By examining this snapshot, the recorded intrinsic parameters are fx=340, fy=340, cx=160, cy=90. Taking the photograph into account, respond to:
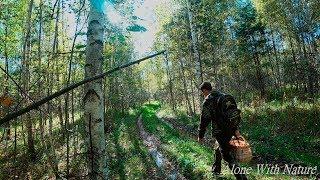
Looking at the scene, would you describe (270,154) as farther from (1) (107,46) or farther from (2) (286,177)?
(1) (107,46)

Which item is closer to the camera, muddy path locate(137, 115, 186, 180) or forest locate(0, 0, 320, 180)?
forest locate(0, 0, 320, 180)

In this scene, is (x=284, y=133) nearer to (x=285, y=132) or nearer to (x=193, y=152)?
(x=285, y=132)

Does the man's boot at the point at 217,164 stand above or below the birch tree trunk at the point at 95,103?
below

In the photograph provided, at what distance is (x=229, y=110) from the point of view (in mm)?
6398

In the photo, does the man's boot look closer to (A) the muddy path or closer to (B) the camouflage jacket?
(B) the camouflage jacket

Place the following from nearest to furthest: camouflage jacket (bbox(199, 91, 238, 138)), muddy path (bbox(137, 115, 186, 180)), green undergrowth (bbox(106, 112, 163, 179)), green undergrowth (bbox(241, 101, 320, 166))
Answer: camouflage jacket (bbox(199, 91, 238, 138)) → muddy path (bbox(137, 115, 186, 180)) → green undergrowth (bbox(106, 112, 163, 179)) → green undergrowth (bbox(241, 101, 320, 166))

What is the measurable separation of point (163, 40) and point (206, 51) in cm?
716

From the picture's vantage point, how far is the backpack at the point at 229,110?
6.35 m

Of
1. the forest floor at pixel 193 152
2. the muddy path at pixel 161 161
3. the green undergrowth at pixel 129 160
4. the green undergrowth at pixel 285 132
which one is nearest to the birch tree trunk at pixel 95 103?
the forest floor at pixel 193 152

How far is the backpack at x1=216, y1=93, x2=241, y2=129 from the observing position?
6.35m

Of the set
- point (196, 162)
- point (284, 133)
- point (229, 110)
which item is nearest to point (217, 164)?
point (229, 110)

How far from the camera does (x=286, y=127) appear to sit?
1611 centimetres

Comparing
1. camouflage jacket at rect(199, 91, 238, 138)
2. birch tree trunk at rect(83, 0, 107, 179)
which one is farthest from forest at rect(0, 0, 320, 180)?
camouflage jacket at rect(199, 91, 238, 138)

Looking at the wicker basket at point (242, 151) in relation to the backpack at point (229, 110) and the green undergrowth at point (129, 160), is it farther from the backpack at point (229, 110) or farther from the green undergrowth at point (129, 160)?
the green undergrowth at point (129, 160)
